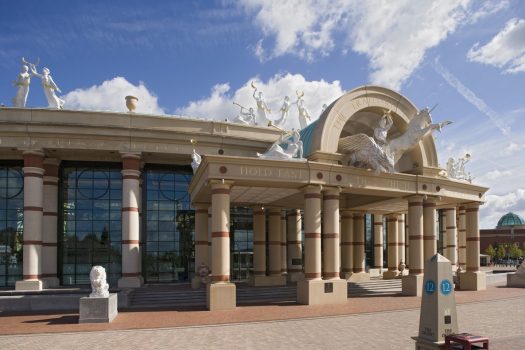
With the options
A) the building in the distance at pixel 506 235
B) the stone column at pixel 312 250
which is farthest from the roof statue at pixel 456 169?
the building in the distance at pixel 506 235

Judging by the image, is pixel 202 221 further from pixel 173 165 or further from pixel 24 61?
pixel 24 61

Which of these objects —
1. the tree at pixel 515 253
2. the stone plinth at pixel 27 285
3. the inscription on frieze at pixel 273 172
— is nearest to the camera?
the inscription on frieze at pixel 273 172

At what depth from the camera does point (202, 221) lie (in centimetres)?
2827

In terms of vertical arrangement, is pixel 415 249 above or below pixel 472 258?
above

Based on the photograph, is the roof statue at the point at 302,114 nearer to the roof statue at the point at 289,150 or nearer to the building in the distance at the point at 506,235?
the roof statue at the point at 289,150

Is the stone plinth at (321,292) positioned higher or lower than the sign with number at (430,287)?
lower

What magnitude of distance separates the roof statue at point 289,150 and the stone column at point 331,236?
2365 millimetres

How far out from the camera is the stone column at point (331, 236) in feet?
73.0

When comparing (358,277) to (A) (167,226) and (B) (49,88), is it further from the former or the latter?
(B) (49,88)

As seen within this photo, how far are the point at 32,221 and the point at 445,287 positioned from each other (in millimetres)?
24131

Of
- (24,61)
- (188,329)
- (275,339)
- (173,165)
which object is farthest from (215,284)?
(24,61)

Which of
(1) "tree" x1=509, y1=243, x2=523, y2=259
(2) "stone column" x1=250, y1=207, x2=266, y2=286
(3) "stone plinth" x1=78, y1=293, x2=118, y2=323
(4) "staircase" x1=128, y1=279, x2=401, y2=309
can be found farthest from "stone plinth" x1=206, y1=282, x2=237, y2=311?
(1) "tree" x1=509, y1=243, x2=523, y2=259

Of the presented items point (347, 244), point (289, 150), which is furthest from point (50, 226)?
point (347, 244)

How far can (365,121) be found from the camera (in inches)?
1006
